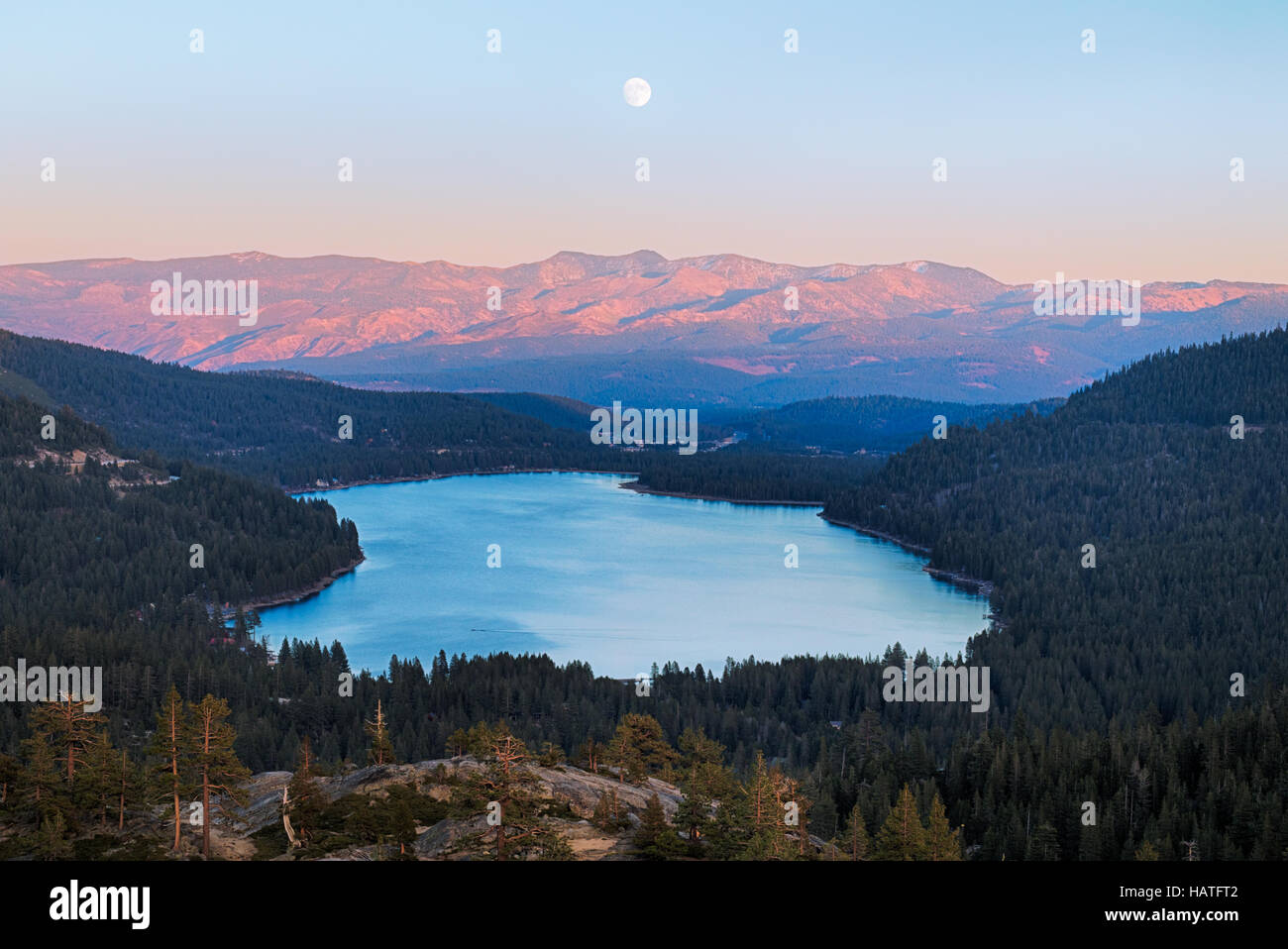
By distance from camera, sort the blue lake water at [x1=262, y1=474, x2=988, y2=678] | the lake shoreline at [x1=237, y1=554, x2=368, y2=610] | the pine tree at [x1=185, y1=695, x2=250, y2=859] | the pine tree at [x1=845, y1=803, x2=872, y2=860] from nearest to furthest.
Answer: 1. the pine tree at [x1=185, y1=695, x2=250, y2=859]
2. the pine tree at [x1=845, y1=803, x2=872, y2=860]
3. the blue lake water at [x1=262, y1=474, x2=988, y2=678]
4. the lake shoreline at [x1=237, y1=554, x2=368, y2=610]

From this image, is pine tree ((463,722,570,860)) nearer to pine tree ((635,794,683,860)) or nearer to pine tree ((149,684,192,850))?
pine tree ((635,794,683,860))

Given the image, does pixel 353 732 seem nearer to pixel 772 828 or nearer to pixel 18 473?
pixel 772 828

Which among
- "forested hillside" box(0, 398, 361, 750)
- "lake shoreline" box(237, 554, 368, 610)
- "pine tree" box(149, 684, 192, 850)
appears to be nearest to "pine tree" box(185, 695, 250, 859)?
"pine tree" box(149, 684, 192, 850)

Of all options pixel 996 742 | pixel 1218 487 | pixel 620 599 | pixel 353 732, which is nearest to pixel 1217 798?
pixel 996 742
